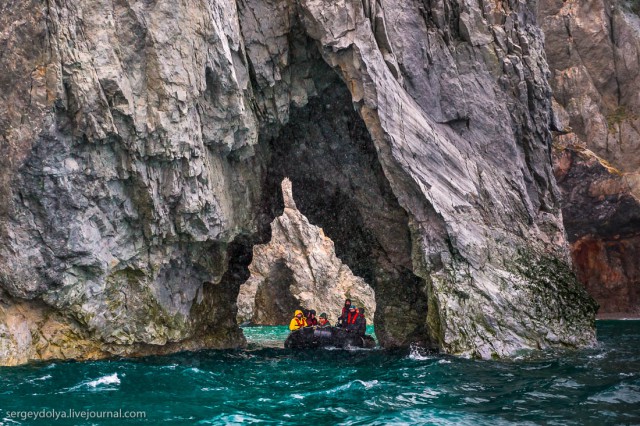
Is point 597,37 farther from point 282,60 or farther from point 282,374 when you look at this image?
point 282,374

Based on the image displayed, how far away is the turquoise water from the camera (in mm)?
10758

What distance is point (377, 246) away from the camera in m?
22.5

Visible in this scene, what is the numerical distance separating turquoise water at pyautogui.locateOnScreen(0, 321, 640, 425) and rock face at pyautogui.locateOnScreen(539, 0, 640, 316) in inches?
765

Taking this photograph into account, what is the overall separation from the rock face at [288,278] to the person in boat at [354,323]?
24948mm

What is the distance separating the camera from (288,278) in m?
49.1

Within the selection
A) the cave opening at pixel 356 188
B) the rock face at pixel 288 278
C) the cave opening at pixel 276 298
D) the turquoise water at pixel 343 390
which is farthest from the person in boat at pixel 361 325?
the cave opening at pixel 276 298

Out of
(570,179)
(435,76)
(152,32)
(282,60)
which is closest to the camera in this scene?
(152,32)

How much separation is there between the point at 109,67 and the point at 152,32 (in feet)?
5.11

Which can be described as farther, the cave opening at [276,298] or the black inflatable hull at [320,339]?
the cave opening at [276,298]

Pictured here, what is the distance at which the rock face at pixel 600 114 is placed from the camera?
3538 cm

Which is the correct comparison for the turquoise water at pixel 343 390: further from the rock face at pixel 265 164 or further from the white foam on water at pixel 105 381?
Answer: the rock face at pixel 265 164

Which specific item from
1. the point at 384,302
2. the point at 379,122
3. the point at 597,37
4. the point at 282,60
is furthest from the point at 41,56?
the point at 597,37

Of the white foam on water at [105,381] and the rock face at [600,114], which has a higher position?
the rock face at [600,114]

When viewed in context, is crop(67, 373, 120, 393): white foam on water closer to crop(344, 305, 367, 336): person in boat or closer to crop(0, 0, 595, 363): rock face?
crop(0, 0, 595, 363): rock face
